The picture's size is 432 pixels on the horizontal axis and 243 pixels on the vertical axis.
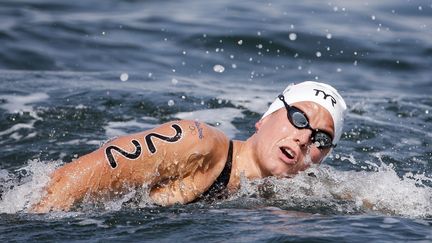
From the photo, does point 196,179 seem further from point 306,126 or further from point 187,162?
point 306,126

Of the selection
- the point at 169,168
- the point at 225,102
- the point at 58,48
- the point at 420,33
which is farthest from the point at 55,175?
the point at 420,33

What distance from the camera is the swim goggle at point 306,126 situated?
759 centimetres

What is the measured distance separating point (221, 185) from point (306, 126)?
0.79 m

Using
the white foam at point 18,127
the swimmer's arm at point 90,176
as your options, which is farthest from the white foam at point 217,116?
the swimmer's arm at point 90,176

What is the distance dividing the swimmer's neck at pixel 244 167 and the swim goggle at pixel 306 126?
0.39m

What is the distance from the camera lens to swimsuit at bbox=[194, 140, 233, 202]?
7.45m

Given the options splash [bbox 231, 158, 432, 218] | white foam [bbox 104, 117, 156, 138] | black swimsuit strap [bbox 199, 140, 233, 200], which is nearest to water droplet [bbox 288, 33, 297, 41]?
white foam [bbox 104, 117, 156, 138]

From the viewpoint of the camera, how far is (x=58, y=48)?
1598 centimetres

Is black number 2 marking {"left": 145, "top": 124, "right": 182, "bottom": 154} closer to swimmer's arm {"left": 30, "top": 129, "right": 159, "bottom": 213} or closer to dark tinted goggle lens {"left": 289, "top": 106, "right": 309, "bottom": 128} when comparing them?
swimmer's arm {"left": 30, "top": 129, "right": 159, "bottom": 213}

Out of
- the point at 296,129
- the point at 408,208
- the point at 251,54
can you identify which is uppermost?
the point at 251,54

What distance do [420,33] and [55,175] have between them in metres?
12.4

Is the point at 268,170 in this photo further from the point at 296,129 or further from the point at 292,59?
the point at 292,59

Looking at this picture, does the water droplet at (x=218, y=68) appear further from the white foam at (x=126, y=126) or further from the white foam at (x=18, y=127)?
the white foam at (x=18, y=127)

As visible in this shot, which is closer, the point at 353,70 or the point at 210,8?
the point at 353,70
